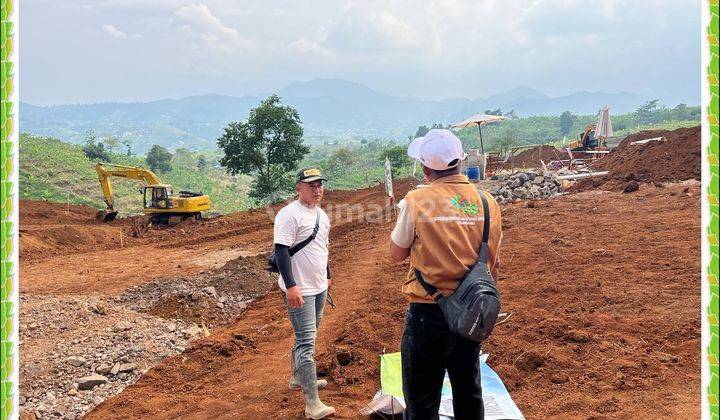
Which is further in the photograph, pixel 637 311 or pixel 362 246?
pixel 362 246

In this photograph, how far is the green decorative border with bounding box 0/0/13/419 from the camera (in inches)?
68.4

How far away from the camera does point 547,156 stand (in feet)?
90.7

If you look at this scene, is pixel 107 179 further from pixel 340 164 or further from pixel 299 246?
pixel 340 164

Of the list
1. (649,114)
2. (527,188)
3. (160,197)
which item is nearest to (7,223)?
(527,188)

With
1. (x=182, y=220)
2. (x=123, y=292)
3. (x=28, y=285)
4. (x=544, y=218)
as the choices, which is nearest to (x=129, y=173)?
(x=182, y=220)

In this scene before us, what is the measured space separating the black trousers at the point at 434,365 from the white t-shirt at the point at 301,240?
1.07 m

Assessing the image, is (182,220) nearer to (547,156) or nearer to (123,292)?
(123,292)

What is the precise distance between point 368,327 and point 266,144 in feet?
64.7

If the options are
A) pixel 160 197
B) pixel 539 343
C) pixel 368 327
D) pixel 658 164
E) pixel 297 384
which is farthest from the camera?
pixel 160 197

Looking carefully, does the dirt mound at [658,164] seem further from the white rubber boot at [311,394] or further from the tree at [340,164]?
the tree at [340,164]

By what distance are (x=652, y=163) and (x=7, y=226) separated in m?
16.3

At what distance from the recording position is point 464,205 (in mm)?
2486

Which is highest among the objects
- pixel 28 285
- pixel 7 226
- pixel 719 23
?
pixel 719 23

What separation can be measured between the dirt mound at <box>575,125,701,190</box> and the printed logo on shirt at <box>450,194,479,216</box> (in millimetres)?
12242
